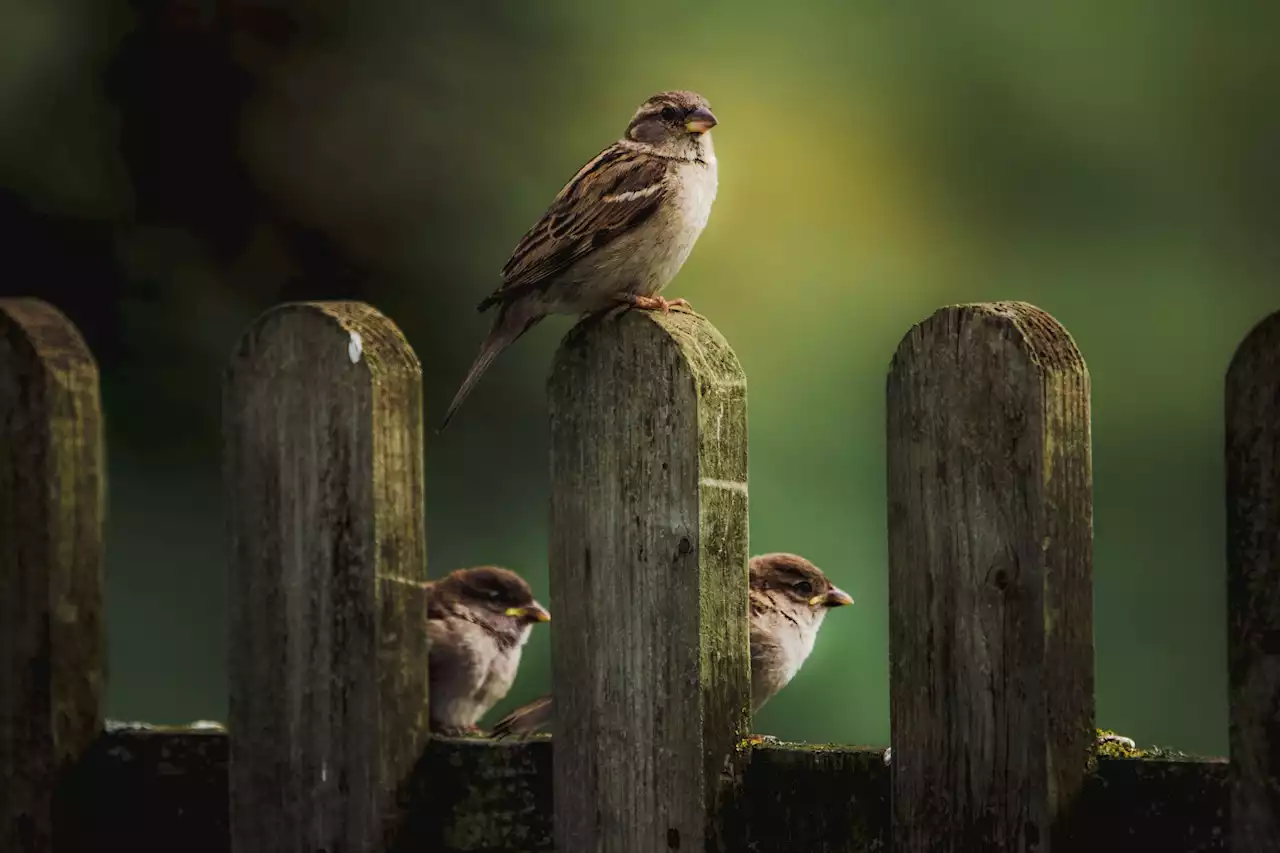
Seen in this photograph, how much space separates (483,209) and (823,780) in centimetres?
280

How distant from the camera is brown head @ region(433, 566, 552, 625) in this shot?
4.67 metres

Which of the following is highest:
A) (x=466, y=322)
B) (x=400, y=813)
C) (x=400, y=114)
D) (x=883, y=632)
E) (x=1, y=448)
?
(x=400, y=114)

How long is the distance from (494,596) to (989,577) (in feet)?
7.11

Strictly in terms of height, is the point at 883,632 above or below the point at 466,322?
below

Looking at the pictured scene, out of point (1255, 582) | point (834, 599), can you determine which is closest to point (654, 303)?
point (834, 599)

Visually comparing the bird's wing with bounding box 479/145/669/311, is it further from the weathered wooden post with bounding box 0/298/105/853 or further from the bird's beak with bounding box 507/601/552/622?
the bird's beak with bounding box 507/601/552/622

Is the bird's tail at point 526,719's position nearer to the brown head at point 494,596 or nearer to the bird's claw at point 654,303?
the bird's claw at point 654,303

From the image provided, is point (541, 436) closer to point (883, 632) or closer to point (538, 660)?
point (538, 660)

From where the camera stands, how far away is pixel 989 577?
2.73 m

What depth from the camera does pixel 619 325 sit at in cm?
303

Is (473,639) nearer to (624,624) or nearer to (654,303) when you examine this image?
(654,303)

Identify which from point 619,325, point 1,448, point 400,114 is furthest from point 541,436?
point 619,325

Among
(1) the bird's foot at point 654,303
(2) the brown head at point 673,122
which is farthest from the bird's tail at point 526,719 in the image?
(2) the brown head at point 673,122

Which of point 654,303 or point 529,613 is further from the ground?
point 654,303
